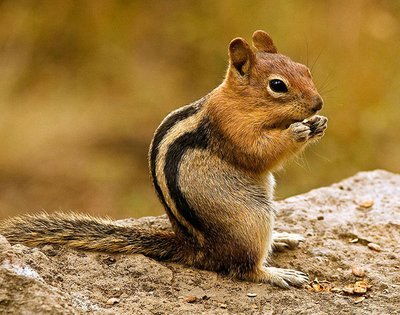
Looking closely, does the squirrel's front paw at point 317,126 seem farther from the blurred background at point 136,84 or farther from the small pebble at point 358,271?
the blurred background at point 136,84

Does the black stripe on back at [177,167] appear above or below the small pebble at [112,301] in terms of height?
above

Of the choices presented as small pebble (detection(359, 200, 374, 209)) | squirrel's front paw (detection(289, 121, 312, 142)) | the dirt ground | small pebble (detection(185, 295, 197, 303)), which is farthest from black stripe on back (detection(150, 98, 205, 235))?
small pebble (detection(359, 200, 374, 209))

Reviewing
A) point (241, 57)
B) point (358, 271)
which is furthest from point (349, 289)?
point (241, 57)

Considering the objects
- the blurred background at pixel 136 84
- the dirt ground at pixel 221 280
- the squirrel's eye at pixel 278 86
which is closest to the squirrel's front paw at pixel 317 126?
the squirrel's eye at pixel 278 86

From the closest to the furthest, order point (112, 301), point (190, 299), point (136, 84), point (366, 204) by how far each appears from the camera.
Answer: point (112, 301) → point (190, 299) → point (366, 204) → point (136, 84)

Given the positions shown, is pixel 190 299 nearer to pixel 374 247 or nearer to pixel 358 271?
pixel 358 271

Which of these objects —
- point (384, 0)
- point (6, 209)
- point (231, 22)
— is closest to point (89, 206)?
point (6, 209)
